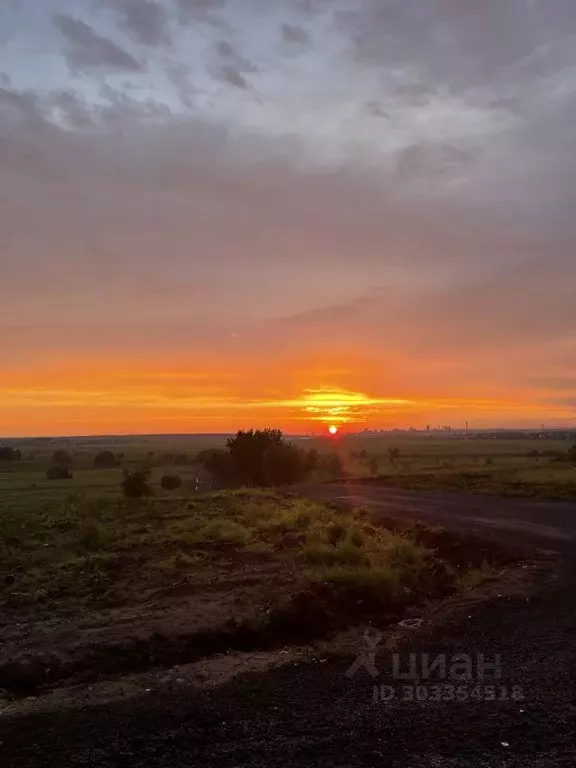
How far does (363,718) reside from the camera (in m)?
6.68

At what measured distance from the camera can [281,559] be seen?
627 inches

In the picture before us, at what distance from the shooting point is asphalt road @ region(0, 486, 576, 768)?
5.92 metres

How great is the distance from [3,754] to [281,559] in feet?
33.2

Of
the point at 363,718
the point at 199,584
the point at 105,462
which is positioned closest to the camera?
the point at 363,718

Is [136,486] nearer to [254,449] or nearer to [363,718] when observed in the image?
[254,449]

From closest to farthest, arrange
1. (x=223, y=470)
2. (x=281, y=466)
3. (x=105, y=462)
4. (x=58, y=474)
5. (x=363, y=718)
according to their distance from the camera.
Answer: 1. (x=363, y=718)
2. (x=281, y=466)
3. (x=223, y=470)
4. (x=58, y=474)
5. (x=105, y=462)

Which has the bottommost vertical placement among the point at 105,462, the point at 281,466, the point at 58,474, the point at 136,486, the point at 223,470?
the point at 58,474

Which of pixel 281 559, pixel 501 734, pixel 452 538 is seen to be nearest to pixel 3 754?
pixel 501 734

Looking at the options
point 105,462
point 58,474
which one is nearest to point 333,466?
point 58,474

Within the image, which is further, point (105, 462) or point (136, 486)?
point (105, 462)

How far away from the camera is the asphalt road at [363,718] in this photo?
19.4 ft

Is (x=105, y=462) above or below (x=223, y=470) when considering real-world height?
below

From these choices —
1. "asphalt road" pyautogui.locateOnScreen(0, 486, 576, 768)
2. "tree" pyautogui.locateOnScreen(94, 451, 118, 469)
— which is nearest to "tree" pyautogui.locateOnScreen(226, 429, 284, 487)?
"asphalt road" pyautogui.locateOnScreen(0, 486, 576, 768)

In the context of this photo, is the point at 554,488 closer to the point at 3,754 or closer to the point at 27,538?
the point at 27,538
